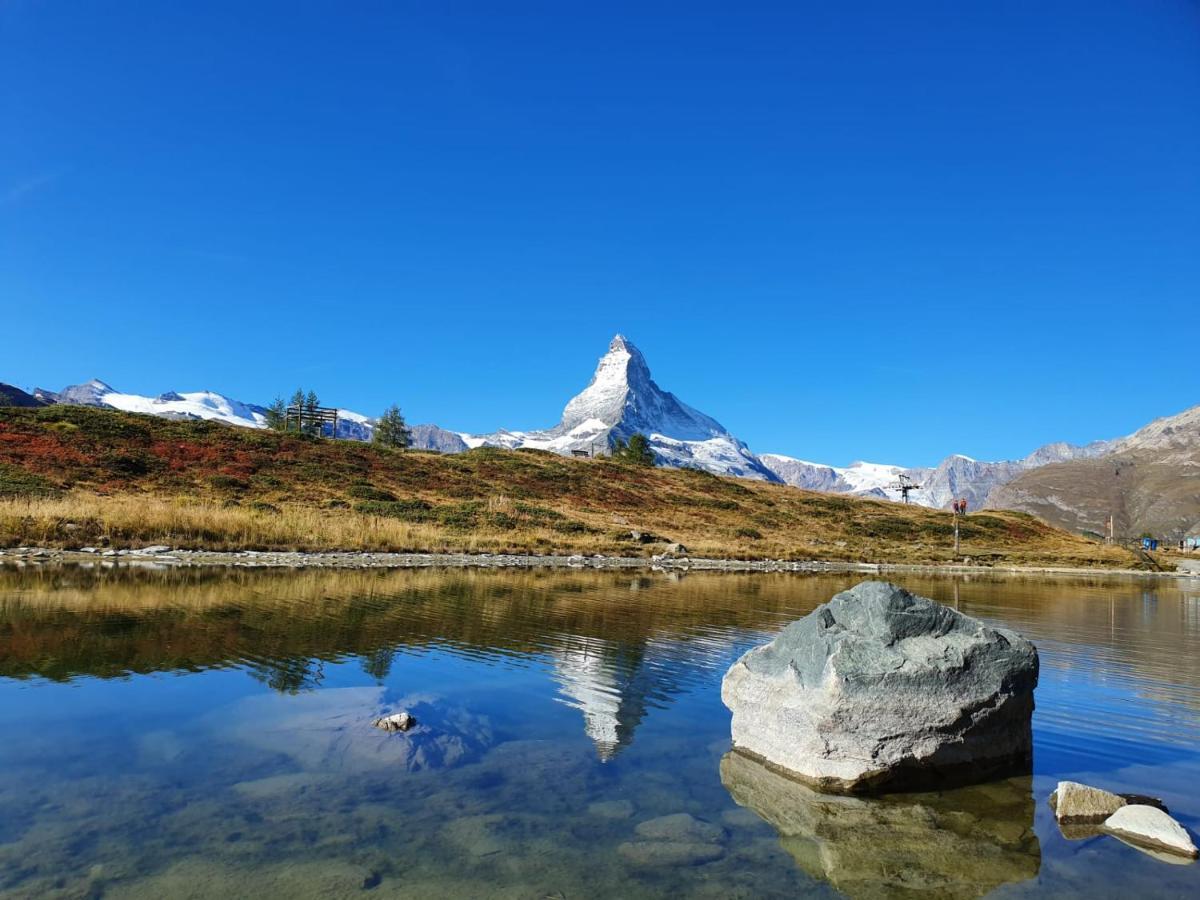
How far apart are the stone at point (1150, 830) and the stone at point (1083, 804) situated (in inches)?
5.6

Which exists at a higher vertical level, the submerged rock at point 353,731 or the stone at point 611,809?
the submerged rock at point 353,731

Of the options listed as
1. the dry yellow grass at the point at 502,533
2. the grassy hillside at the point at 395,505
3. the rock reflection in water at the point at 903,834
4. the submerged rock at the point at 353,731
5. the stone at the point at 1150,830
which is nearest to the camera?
the rock reflection in water at the point at 903,834

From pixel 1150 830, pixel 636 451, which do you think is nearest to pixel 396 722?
pixel 1150 830

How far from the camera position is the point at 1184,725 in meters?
12.5

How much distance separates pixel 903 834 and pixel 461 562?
1279 inches

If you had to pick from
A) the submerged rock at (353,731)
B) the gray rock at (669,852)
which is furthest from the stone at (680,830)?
the submerged rock at (353,731)

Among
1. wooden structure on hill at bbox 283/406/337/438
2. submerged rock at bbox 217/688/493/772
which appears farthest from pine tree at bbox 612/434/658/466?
submerged rock at bbox 217/688/493/772

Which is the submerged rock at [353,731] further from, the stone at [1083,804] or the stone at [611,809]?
the stone at [1083,804]

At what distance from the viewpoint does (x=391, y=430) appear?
134m

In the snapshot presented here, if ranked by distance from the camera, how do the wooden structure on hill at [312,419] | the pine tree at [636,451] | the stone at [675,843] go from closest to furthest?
the stone at [675,843]
the wooden structure on hill at [312,419]
the pine tree at [636,451]

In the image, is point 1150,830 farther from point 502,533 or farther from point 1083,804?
point 502,533

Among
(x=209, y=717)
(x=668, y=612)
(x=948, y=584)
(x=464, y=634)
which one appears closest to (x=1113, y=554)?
(x=948, y=584)

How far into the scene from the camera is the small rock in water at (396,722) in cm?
1047

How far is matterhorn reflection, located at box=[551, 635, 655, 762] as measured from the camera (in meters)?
11.1
